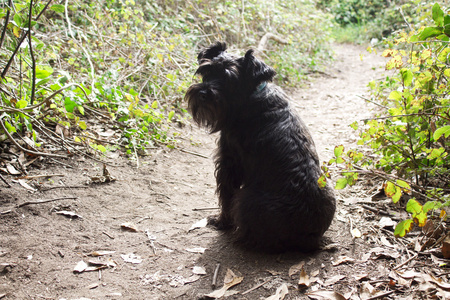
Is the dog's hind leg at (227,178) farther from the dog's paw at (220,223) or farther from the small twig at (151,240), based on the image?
the small twig at (151,240)

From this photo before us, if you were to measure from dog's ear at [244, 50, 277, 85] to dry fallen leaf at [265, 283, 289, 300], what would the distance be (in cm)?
182

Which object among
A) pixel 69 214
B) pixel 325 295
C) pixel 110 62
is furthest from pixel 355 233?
pixel 110 62

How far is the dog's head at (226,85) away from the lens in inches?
133

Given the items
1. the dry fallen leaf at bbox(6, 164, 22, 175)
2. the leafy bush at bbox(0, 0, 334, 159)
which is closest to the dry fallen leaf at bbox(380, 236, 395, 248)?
the leafy bush at bbox(0, 0, 334, 159)

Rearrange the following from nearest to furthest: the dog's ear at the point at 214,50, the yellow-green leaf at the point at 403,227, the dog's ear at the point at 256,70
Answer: the yellow-green leaf at the point at 403,227 → the dog's ear at the point at 256,70 → the dog's ear at the point at 214,50

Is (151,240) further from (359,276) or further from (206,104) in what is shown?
(359,276)

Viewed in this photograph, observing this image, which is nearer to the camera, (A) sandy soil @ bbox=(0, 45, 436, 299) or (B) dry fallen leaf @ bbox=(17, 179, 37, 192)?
(A) sandy soil @ bbox=(0, 45, 436, 299)

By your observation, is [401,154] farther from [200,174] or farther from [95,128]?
[95,128]

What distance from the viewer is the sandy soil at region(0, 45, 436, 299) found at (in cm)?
278

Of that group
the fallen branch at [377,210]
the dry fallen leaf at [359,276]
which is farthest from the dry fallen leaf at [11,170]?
the fallen branch at [377,210]

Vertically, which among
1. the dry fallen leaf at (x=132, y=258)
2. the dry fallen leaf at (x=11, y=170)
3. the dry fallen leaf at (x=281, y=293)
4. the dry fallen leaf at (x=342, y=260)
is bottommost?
the dry fallen leaf at (x=132, y=258)

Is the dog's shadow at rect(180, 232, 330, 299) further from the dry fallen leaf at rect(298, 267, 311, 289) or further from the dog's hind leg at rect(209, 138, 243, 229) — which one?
the dog's hind leg at rect(209, 138, 243, 229)

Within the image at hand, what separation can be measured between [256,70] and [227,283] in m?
1.89

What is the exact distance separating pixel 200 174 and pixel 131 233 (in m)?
1.76
